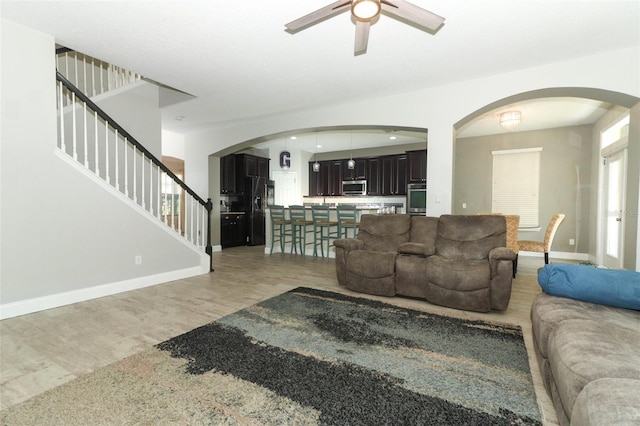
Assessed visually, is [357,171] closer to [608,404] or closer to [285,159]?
[285,159]

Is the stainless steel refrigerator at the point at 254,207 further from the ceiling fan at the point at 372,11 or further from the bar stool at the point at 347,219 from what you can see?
the ceiling fan at the point at 372,11

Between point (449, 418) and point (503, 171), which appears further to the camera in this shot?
point (503, 171)

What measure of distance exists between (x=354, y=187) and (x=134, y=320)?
6841mm

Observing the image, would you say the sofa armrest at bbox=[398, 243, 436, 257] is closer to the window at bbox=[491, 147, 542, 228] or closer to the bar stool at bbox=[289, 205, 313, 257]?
the bar stool at bbox=[289, 205, 313, 257]

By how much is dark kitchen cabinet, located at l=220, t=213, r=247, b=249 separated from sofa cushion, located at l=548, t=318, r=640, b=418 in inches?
258

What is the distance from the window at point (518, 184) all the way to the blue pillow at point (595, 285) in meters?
5.09

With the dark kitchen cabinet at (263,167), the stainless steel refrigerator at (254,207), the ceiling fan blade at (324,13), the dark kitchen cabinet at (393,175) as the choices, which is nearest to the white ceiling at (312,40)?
the ceiling fan blade at (324,13)

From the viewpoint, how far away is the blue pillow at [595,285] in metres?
1.63

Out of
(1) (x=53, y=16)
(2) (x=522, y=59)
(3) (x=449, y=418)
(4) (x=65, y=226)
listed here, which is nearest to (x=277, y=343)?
(3) (x=449, y=418)

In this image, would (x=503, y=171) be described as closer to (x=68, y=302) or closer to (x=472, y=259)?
(x=472, y=259)

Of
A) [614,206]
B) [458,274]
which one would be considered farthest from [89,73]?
[614,206]

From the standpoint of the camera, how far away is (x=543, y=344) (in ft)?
5.23

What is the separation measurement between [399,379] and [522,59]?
11.9 ft

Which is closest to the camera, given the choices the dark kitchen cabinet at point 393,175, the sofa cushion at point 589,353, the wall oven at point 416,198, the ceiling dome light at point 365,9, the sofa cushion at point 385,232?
the sofa cushion at point 589,353
